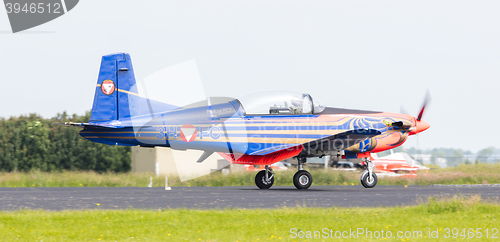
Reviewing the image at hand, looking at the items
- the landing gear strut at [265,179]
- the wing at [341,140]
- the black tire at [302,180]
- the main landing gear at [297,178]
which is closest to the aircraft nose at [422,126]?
the wing at [341,140]

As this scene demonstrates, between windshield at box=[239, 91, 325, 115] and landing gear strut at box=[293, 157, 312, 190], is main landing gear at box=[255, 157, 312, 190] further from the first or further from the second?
windshield at box=[239, 91, 325, 115]

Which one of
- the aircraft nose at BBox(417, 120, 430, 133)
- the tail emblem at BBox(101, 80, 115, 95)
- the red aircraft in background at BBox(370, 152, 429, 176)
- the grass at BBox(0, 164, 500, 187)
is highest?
the tail emblem at BBox(101, 80, 115, 95)

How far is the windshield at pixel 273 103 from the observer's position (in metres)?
17.3

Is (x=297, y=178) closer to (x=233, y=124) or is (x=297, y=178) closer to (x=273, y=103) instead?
(x=273, y=103)

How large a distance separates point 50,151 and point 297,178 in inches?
757

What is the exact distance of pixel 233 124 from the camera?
17172 mm

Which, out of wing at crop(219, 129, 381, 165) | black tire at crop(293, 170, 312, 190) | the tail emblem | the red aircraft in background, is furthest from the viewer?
the red aircraft in background

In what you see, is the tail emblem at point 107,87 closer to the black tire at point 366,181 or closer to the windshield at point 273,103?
the windshield at point 273,103

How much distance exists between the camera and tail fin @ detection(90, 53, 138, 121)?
16781 mm

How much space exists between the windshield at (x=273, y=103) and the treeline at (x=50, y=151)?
14.9 m

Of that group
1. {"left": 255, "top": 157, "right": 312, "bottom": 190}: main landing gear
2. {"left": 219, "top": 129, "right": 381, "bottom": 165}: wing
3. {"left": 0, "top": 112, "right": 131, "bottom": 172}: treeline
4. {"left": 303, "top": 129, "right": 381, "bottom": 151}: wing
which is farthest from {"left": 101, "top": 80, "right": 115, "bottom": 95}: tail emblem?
{"left": 0, "top": 112, "right": 131, "bottom": 172}: treeline

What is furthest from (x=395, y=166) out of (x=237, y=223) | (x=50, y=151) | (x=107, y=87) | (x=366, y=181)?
(x=237, y=223)

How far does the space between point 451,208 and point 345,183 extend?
40.6 ft

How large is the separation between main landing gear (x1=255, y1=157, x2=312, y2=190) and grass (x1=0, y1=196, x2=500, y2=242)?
261 inches
